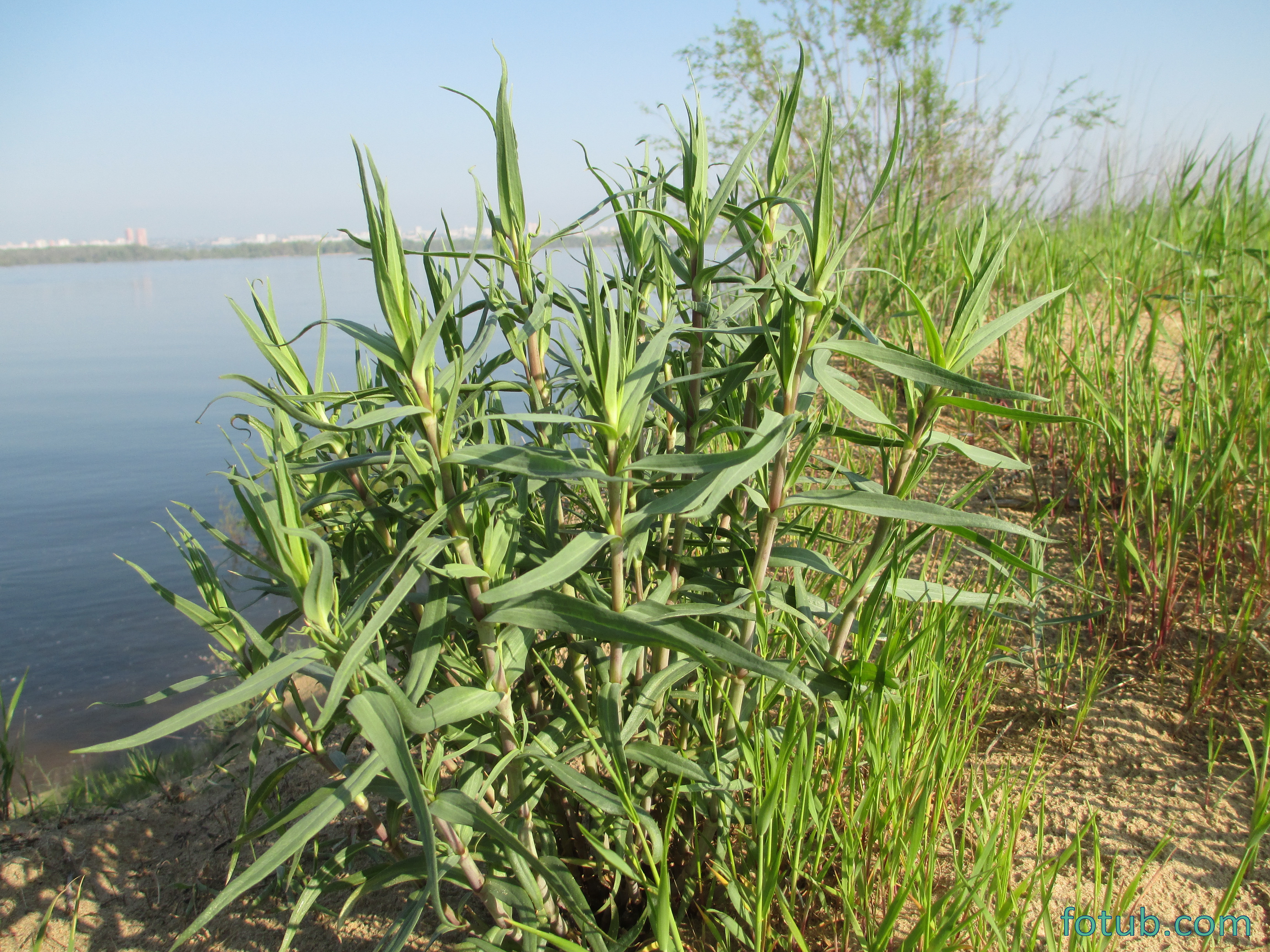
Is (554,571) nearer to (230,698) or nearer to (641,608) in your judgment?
(641,608)

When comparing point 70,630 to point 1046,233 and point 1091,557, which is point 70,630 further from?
point 1046,233

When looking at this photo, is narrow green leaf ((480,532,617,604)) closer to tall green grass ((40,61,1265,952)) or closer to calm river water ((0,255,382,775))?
tall green grass ((40,61,1265,952))

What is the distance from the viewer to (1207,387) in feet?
5.91

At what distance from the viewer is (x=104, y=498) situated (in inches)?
210

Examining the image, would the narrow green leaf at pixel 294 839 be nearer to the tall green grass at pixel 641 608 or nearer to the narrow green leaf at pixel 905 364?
the tall green grass at pixel 641 608

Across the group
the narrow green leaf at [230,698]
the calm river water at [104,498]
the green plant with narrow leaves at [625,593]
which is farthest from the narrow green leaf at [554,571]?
the calm river water at [104,498]

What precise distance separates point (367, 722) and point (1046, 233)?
3627 millimetres

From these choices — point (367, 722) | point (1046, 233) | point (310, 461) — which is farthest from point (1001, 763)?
point (1046, 233)

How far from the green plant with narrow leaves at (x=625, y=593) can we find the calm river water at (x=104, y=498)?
0.23 m

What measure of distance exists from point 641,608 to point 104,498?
591 centimetres

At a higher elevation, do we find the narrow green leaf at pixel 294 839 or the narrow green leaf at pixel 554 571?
the narrow green leaf at pixel 554 571

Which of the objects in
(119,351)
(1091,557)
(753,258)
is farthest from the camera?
(119,351)

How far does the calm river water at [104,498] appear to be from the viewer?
3.67 m

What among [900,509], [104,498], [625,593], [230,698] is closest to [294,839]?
[230,698]
